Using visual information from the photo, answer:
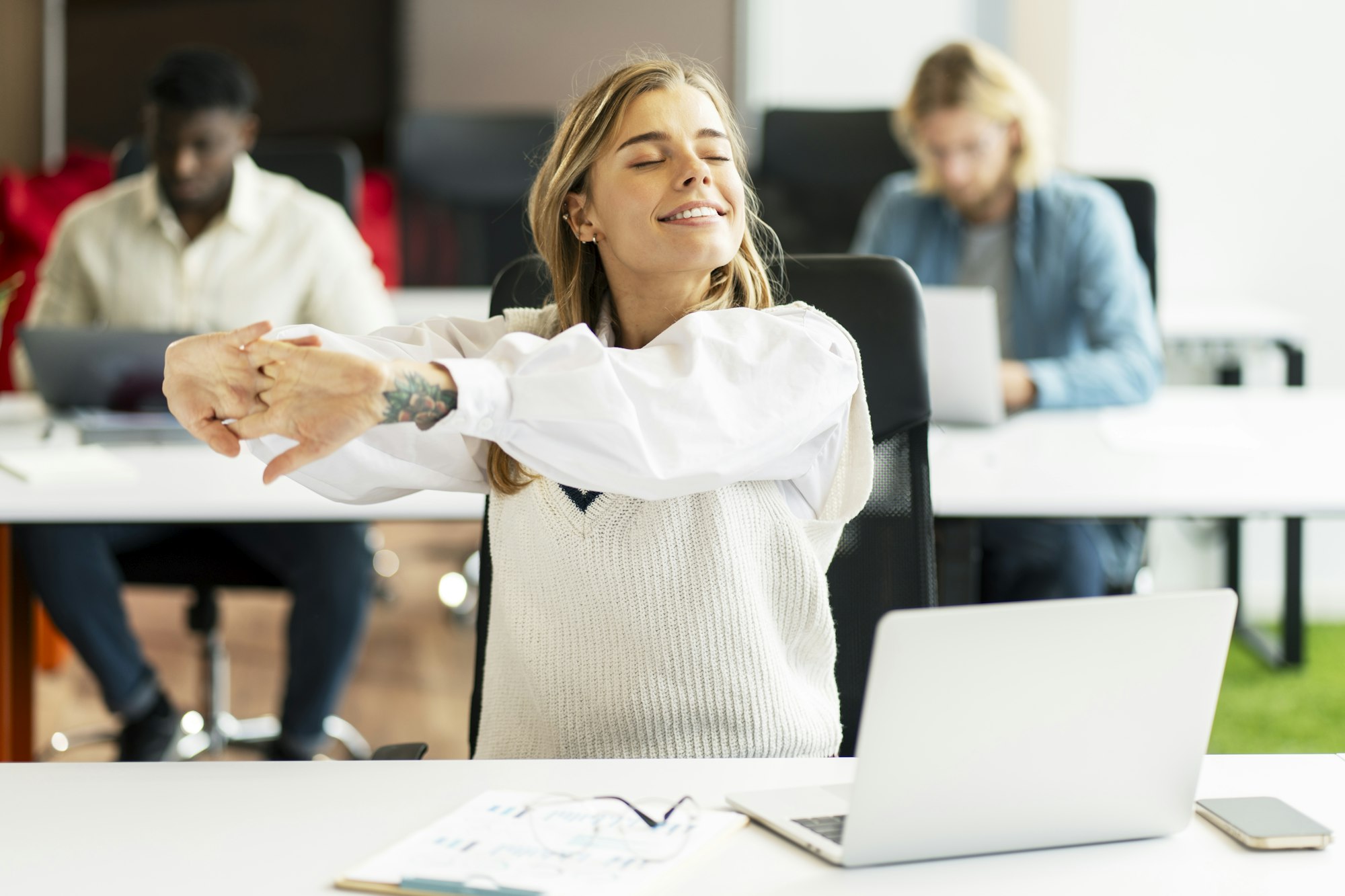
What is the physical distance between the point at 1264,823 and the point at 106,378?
5.55 ft

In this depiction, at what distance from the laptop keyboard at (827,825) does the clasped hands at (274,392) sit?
15.1 inches

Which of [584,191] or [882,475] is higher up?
[584,191]

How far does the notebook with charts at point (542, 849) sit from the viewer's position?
2.71ft

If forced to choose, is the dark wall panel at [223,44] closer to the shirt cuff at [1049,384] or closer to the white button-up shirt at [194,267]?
the white button-up shirt at [194,267]

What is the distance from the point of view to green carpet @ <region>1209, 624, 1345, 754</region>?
8.94 feet

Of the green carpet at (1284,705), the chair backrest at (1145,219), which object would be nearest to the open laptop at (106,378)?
the chair backrest at (1145,219)

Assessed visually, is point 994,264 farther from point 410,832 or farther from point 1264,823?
point 410,832

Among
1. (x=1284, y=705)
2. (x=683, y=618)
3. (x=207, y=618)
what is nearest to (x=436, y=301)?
(x=207, y=618)

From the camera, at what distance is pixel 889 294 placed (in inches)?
55.6

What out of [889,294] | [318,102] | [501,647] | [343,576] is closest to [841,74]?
[318,102]

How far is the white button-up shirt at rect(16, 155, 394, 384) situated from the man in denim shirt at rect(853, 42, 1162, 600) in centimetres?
104

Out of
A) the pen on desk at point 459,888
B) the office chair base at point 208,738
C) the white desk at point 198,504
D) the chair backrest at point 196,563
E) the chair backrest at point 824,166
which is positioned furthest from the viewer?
the chair backrest at point 824,166

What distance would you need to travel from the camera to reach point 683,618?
119 cm

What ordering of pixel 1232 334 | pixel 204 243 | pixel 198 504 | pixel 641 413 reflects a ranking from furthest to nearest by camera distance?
pixel 1232 334, pixel 204 243, pixel 198 504, pixel 641 413
